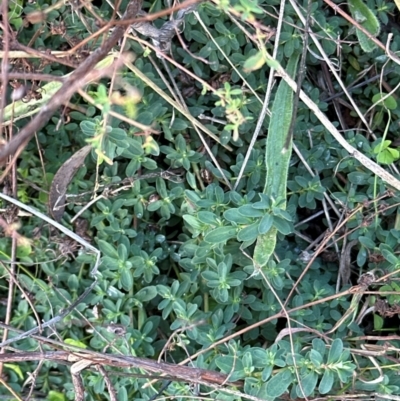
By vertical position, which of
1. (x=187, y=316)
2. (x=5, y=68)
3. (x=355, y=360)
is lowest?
(x=355, y=360)

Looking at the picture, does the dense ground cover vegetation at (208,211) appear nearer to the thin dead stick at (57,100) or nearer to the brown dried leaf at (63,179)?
the brown dried leaf at (63,179)

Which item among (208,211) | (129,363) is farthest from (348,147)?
(129,363)

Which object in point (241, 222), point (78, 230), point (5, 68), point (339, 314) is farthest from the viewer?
point (78, 230)

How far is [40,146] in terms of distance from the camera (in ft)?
6.45

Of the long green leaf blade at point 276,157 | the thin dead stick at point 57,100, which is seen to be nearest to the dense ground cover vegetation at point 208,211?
the long green leaf blade at point 276,157

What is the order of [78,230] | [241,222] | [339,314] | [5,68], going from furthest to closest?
1. [78,230]
2. [339,314]
3. [241,222]
4. [5,68]

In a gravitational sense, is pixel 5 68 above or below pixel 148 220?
above

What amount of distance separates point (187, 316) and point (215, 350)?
15 centimetres

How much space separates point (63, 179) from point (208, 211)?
52 cm

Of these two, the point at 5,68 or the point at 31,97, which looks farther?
→ the point at 31,97

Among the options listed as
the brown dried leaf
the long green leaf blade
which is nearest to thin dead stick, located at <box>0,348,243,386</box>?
the long green leaf blade

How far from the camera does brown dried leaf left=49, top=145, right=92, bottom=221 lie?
1850mm

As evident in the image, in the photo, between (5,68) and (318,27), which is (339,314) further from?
(5,68)

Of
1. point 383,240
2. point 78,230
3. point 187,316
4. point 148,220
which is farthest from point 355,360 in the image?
point 78,230
